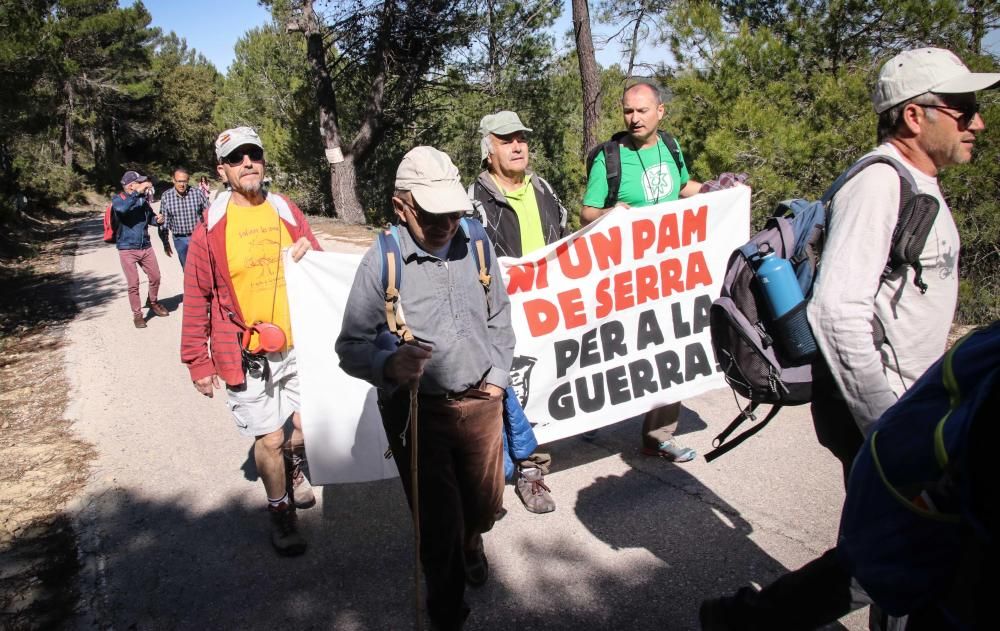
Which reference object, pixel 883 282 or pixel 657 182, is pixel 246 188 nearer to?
pixel 657 182

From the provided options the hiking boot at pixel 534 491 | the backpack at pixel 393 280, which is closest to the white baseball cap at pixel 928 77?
the backpack at pixel 393 280

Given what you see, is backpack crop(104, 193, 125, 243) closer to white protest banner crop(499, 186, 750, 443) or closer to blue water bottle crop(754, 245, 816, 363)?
white protest banner crop(499, 186, 750, 443)

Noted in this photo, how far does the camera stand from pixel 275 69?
28.0 m

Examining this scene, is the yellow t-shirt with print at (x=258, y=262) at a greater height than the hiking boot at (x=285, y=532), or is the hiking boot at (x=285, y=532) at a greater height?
the yellow t-shirt with print at (x=258, y=262)

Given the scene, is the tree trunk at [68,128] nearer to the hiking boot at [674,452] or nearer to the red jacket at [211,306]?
the red jacket at [211,306]

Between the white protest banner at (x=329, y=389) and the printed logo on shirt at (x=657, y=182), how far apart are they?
5.72 feet

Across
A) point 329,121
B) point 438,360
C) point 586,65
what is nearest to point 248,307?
point 438,360

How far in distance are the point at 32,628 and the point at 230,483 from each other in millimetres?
1399

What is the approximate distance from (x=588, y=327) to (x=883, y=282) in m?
2.03

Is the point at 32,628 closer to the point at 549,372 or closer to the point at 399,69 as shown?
the point at 549,372

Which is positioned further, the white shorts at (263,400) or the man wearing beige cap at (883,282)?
the white shorts at (263,400)

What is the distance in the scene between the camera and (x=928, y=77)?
77.1 inches

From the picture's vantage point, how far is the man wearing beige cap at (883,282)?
1.93 metres

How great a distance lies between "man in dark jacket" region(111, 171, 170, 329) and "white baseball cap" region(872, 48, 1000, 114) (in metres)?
8.98
